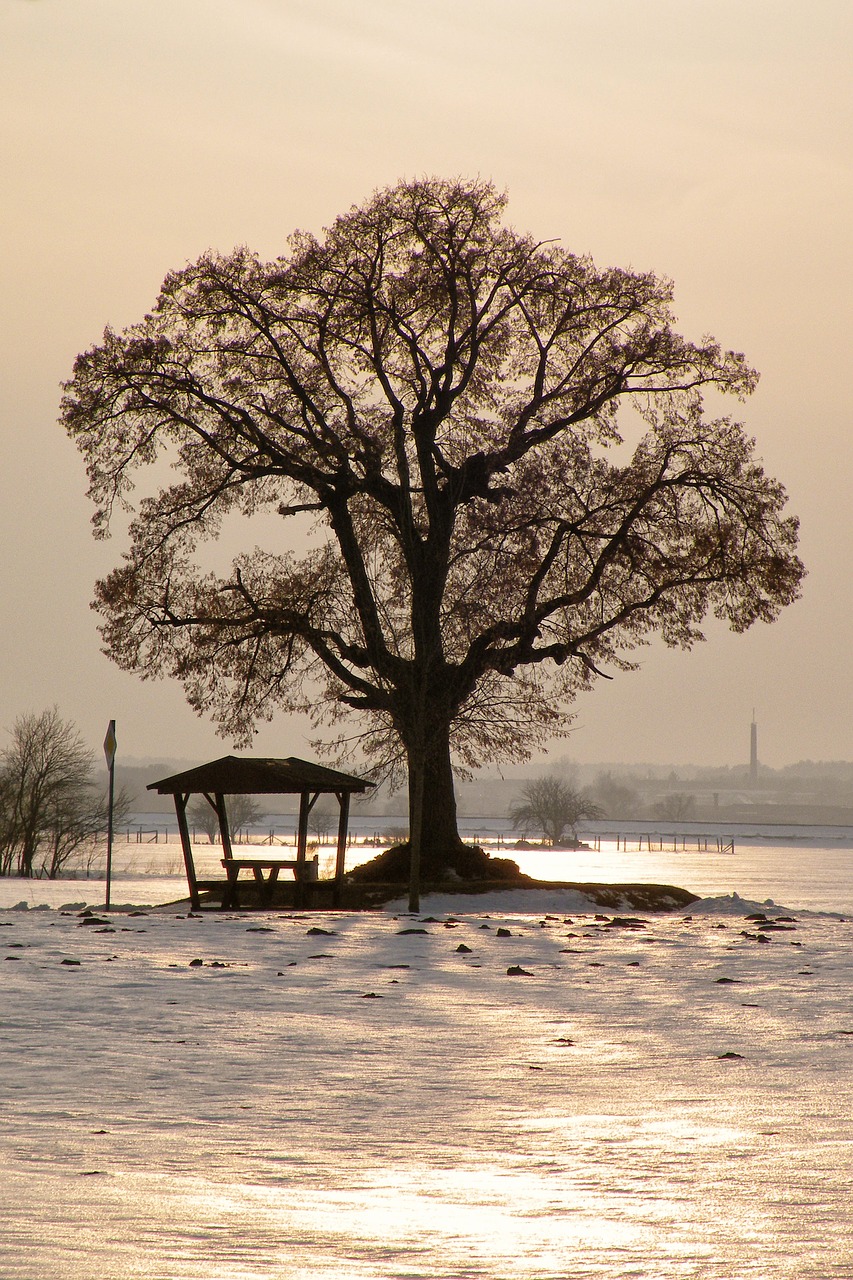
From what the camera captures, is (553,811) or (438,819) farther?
(553,811)

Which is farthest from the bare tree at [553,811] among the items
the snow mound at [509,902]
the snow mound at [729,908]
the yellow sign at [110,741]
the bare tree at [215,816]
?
the yellow sign at [110,741]

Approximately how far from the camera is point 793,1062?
8.40 meters

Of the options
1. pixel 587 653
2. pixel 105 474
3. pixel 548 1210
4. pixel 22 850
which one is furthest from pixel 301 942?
pixel 22 850

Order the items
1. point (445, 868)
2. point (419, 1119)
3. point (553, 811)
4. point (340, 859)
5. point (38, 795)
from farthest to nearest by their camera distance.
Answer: point (553, 811), point (38, 795), point (445, 868), point (340, 859), point (419, 1119)

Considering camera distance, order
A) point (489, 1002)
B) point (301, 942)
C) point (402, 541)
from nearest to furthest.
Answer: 1. point (489, 1002)
2. point (301, 942)
3. point (402, 541)

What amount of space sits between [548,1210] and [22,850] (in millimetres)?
53616

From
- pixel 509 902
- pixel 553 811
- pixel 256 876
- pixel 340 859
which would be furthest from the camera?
pixel 553 811

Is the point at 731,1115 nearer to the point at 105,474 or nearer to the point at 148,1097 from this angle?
the point at 148,1097

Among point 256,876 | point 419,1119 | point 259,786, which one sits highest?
point 259,786

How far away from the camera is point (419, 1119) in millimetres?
6695

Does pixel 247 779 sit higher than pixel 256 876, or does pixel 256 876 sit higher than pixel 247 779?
pixel 247 779

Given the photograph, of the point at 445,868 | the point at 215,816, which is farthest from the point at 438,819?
the point at 215,816

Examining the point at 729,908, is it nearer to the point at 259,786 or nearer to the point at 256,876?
the point at 256,876

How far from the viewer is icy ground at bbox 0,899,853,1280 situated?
176 inches
